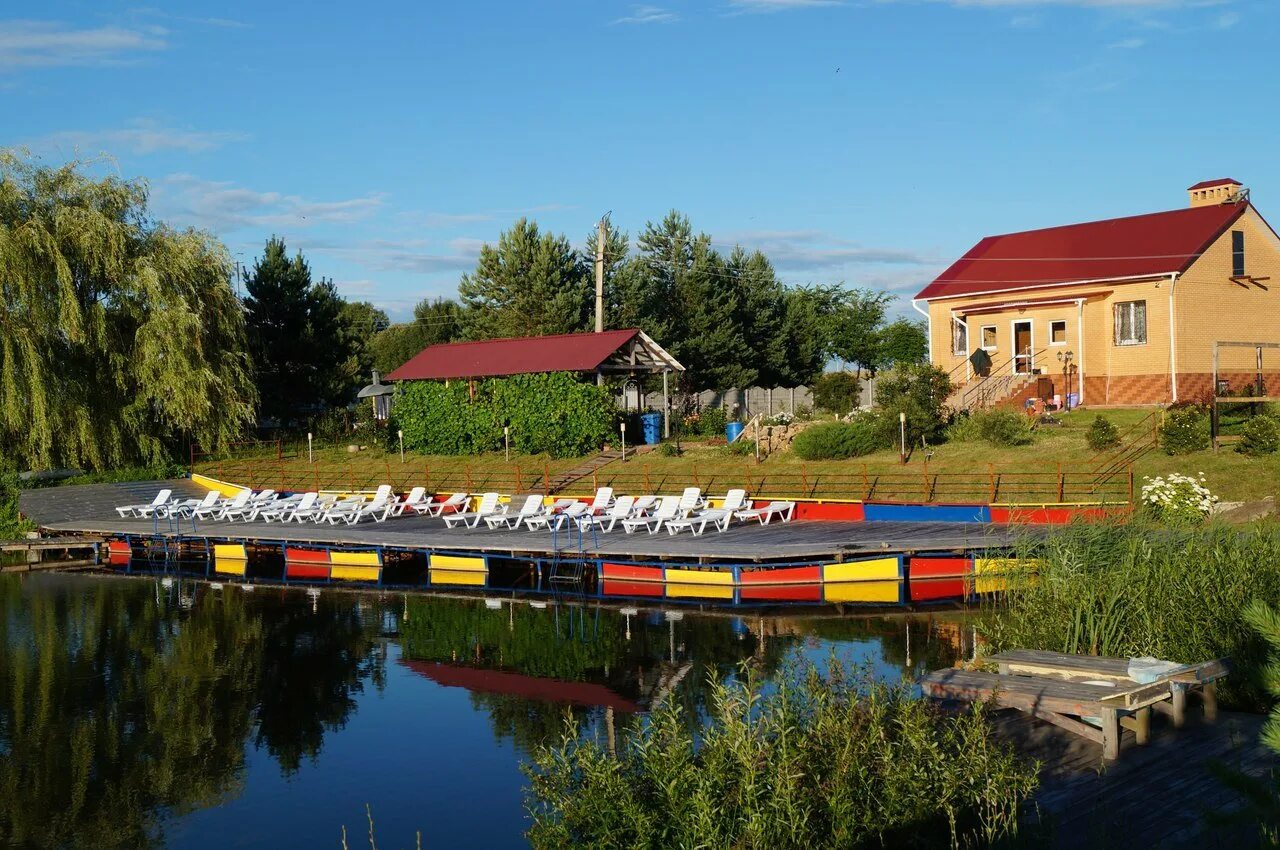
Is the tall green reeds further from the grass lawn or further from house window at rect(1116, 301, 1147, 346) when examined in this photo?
house window at rect(1116, 301, 1147, 346)

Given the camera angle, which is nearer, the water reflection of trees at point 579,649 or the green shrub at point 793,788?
the green shrub at point 793,788

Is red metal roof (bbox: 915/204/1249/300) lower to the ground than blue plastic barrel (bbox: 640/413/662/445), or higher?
higher

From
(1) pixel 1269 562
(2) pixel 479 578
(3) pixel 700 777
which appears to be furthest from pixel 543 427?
(3) pixel 700 777

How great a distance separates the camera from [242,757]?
13.9m

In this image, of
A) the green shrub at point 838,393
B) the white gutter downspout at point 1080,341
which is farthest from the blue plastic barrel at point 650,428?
the white gutter downspout at point 1080,341

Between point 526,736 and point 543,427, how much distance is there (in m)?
21.3

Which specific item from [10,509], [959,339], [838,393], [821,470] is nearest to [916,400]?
[821,470]

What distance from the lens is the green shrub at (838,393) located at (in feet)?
124

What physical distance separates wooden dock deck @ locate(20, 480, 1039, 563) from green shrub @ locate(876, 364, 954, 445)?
17.6 feet

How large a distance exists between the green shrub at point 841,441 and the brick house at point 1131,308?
5313 mm

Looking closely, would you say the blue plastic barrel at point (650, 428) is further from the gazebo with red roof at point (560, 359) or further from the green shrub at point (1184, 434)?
the green shrub at point (1184, 434)

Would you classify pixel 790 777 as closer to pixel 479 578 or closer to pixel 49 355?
pixel 479 578

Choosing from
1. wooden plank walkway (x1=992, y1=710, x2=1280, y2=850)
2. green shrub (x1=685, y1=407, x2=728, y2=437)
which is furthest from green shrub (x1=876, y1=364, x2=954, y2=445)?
wooden plank walkway (x1=992, y1=710, x2=1280, y2=850)

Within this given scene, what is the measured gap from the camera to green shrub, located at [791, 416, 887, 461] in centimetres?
2991
